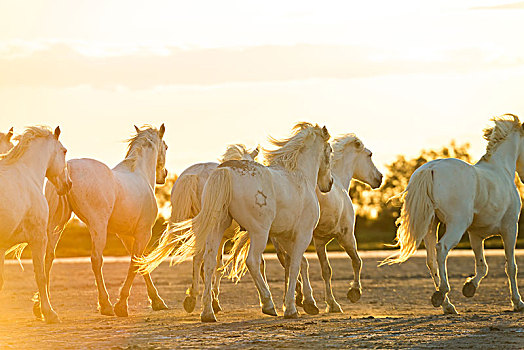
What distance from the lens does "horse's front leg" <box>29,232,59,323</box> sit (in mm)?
11680

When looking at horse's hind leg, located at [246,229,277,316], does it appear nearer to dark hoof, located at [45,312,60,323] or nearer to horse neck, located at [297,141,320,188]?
horse neck, located at [297,141,320,188]

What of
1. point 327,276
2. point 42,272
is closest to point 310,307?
point 327,276

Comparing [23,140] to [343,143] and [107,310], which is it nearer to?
[107,310]

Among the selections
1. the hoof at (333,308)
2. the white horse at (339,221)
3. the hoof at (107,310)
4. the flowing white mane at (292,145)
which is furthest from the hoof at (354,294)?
the hoof at (107,310)

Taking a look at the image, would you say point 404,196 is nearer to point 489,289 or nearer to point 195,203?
point 195,203

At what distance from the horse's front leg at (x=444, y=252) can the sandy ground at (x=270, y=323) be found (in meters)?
0.27

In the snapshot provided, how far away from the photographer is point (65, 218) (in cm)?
1316

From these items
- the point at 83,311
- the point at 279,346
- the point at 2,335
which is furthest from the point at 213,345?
the point at 83,311

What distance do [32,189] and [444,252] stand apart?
Result: 18.0ft

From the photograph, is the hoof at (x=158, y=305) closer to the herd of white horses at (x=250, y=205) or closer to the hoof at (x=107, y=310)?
the herd of white horses at (x=250, y=205)

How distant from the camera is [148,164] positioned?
14969 mm

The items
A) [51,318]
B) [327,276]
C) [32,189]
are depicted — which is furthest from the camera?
[327,276]

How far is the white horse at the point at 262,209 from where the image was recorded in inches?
456

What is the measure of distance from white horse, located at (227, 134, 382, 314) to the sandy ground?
54 centimetres
